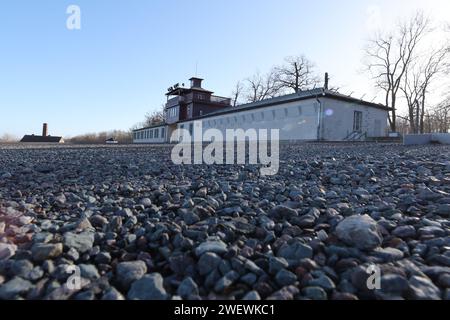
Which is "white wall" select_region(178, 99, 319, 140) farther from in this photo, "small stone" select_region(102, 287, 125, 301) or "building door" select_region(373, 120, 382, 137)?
"small stone" select_region(102, 287, 125, 301)

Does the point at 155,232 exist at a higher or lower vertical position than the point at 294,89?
lower

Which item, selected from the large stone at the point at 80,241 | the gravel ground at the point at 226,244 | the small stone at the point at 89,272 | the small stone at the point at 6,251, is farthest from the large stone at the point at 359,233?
the small stone at the point at 6,251

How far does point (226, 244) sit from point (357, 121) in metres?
23.3

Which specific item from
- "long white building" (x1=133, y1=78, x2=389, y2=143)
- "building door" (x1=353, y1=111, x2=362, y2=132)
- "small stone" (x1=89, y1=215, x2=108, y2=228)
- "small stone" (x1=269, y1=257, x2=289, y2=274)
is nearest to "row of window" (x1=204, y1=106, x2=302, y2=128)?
"long white building" (x1=133, y1=78, x2=389, y2=143)

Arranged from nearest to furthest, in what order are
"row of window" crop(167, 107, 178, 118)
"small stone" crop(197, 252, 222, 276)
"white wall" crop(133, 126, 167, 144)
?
"small stone" crop(197, 252, 222, 276), "row of window" crop(167, 107, 178, 118), "white wall" crop(133, 126, 167, 144)

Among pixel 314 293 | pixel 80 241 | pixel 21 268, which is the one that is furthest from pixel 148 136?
pixel 314 293

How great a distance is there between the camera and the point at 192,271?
1377mm

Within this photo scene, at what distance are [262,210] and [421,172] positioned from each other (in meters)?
2.81

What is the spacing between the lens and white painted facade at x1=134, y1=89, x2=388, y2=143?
65.4ft

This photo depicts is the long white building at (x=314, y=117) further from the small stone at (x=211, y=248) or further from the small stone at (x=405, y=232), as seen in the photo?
the small stone at (x=211, y=248)

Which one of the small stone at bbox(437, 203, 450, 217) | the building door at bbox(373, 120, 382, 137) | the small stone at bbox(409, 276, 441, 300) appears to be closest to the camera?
the small stone at bbox(409, 276, 441, 300)
